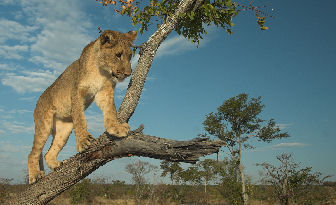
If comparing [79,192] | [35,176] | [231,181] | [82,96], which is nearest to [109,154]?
[82,96]

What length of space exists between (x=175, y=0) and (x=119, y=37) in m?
3.23

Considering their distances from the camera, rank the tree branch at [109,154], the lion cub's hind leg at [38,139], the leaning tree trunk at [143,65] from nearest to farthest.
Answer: the tree branch at [109,154] → the leaning tree trunk at [143,65] → the lion cub's hind leg at [38,139]

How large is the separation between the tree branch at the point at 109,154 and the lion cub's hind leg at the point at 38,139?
1.75ft

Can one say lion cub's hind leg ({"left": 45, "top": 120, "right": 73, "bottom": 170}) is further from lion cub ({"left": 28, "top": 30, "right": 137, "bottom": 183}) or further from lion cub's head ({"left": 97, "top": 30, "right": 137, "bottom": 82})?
lion cub's head ({"left": 97, "top": 30, "right": 137, "bottom": 82})

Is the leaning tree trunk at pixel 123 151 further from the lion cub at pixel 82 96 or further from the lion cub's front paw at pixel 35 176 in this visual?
the lion cub's front paw at pixel 35 176

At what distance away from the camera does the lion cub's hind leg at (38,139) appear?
223 inches

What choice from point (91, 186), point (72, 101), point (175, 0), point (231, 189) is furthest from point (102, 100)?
point (91, 186)

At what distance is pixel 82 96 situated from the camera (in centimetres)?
524

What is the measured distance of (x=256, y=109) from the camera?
28.7 metres

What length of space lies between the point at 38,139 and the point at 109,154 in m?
1.85

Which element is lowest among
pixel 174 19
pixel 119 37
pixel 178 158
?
pixel 178 158

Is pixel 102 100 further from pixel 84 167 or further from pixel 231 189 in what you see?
pixel 231 189

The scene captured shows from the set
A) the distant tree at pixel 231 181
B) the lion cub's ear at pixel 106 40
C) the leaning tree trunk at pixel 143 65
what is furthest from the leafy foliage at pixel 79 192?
→ the lion cub's ear at pixel 106 40

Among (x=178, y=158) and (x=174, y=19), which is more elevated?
(x=174, y=19)
